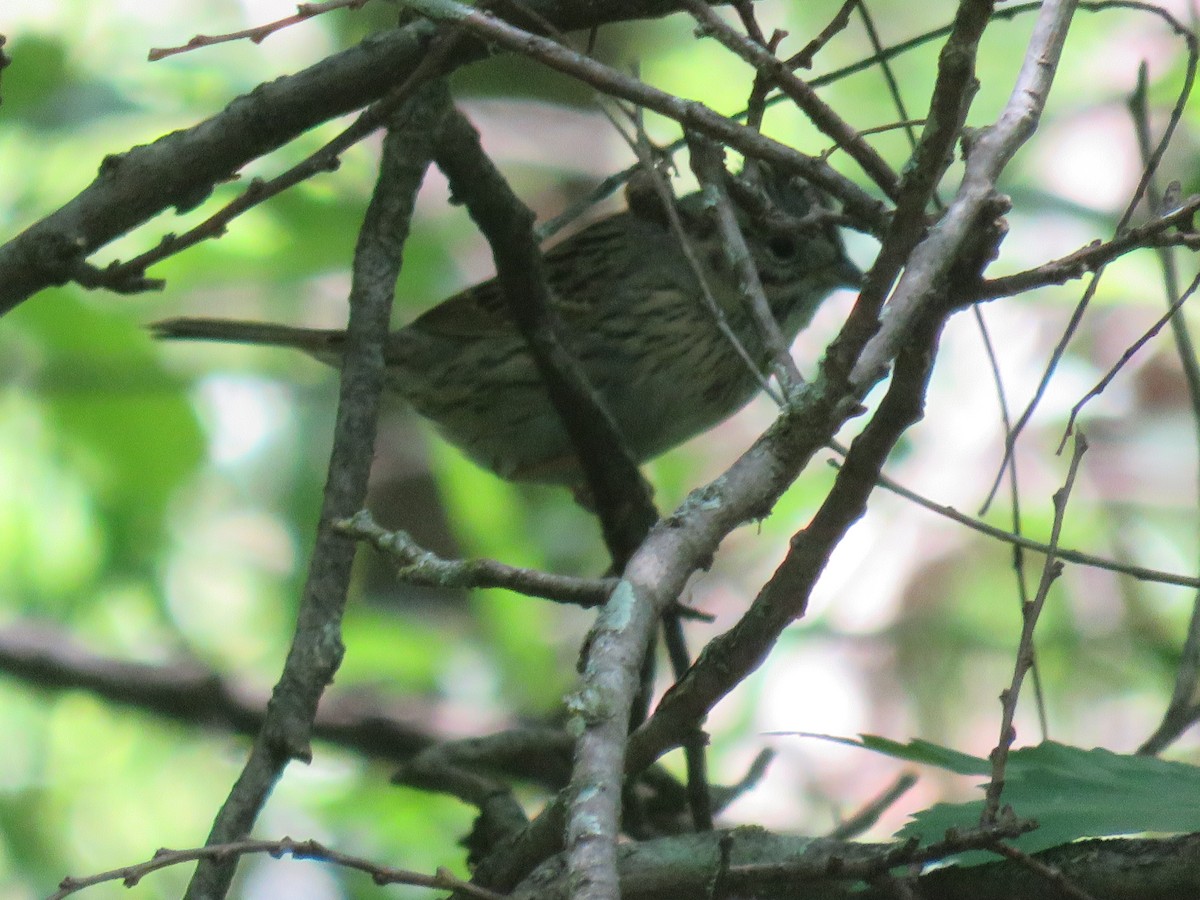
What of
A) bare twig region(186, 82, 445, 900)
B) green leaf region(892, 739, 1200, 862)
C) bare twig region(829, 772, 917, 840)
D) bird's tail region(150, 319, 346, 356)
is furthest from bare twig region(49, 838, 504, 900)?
bird's tail region(150, 319, 346, 356)

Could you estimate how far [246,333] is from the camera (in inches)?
173

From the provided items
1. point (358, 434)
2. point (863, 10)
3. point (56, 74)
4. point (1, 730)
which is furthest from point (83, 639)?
point (863, 10)

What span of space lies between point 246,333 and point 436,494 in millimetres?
1756

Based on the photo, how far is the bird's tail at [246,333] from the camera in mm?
4277

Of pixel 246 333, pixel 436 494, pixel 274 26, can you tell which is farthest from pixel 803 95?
pixel 436 494

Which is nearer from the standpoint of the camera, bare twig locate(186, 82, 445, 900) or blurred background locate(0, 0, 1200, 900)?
bare twig locate(186, 82, 445, 900)

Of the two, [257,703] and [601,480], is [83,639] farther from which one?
[601,480]

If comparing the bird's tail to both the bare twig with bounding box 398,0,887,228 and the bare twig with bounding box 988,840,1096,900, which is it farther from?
the bare twig with bounding box 988,840,1096,900

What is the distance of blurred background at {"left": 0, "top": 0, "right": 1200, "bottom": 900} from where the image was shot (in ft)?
14.6

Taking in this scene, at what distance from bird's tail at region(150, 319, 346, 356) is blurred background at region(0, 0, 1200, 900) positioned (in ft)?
0.62

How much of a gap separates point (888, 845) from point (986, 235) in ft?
2.89

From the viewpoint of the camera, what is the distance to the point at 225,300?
5402 mm

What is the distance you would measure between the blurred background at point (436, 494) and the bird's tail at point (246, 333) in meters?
0.19

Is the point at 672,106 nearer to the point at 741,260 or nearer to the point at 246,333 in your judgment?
the point at 741,260
